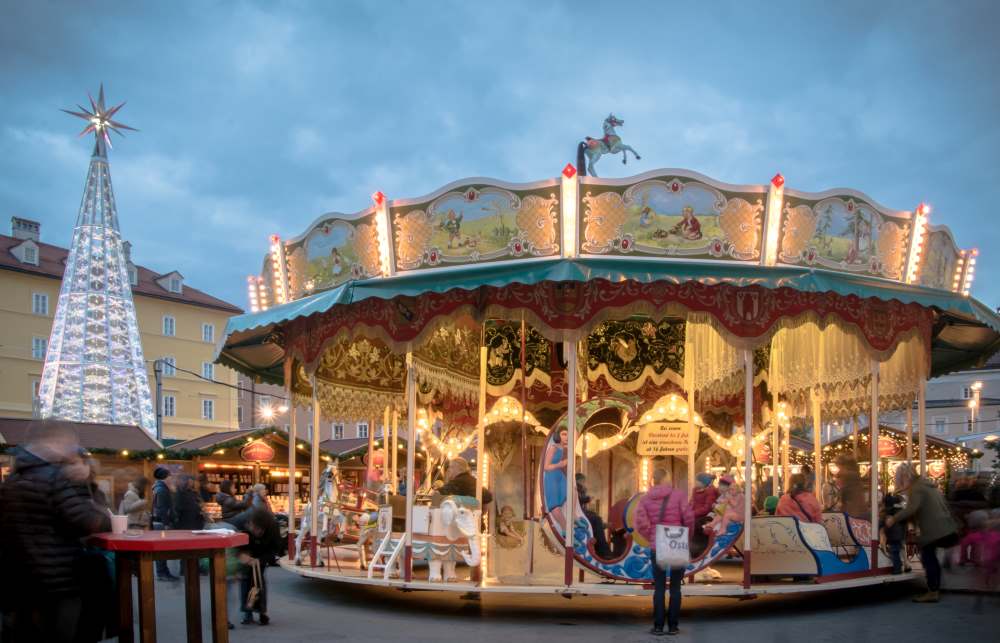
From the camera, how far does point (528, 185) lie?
1111 centimetres

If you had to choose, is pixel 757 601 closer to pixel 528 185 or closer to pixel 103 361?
pixel 528 185

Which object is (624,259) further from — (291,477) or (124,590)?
(291,477)

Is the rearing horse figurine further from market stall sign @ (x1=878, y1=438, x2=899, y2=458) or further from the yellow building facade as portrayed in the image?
the yellow building facade

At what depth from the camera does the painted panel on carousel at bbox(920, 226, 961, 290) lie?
1265 cm

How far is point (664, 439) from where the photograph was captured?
15.3m

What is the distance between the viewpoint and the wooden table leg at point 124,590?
21.1 feet

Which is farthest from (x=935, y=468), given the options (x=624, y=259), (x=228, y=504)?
(x=228, y=504)

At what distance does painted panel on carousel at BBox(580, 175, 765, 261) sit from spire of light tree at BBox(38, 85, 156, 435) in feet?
72.1

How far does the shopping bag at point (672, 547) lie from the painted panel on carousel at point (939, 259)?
5.69 meters

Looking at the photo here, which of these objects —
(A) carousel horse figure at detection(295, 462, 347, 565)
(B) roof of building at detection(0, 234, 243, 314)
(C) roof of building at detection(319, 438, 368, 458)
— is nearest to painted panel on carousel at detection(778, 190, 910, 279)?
(A) carousel horse figure at detection(295, 462, 347, 565)

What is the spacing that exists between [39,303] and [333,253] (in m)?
40.9

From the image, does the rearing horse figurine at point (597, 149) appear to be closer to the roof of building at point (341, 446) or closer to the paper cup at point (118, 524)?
the paper cup at point (118, 524)

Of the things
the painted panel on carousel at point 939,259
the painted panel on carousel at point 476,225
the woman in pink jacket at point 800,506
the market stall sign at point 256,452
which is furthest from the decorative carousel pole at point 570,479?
the market stall sign at point 256,452

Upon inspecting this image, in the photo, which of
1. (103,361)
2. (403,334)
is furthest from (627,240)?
(103,361)
